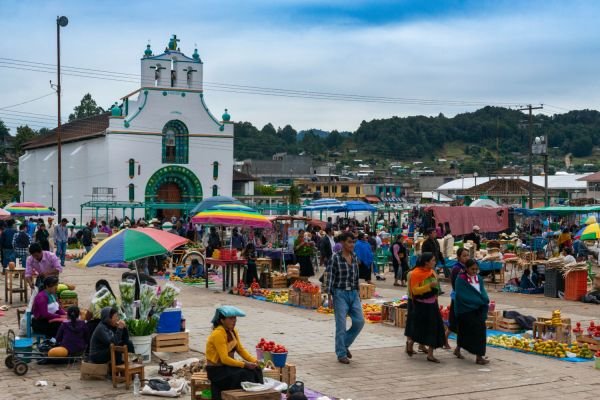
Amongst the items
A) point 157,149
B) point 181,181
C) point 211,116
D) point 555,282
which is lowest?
point 555,282

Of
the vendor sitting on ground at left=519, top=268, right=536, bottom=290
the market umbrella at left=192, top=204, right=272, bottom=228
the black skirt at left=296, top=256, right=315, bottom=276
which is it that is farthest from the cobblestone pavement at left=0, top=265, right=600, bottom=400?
the vendor sitting on ground at left=519, top=268, right=536, bottom=290

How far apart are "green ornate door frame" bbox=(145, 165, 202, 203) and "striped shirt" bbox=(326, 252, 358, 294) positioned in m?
42.2

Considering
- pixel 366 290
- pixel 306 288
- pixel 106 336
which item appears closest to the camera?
pixel 106 336

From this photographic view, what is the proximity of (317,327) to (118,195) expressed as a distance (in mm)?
38655

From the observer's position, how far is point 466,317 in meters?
10.8

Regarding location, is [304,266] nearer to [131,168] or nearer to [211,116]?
[131,168]

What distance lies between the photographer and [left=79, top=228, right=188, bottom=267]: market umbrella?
1160cm

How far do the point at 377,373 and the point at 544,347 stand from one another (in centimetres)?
295

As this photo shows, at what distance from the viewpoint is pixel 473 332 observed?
35.1 feet

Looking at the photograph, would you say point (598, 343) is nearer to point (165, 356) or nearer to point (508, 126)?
point (165, 356)

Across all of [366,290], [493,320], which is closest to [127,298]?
[493,320]

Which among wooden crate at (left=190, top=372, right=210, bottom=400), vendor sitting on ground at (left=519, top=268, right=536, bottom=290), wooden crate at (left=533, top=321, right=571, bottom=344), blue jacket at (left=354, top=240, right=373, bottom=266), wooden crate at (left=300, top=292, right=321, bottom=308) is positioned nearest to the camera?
wooden crate at (left=190, top=372, right=210, bottom=400)

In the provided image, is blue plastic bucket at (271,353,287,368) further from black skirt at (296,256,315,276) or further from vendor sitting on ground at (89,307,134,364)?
black skirt at (296,256,315,276)

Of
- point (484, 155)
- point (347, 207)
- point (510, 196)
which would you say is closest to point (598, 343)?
point (347, 207)
